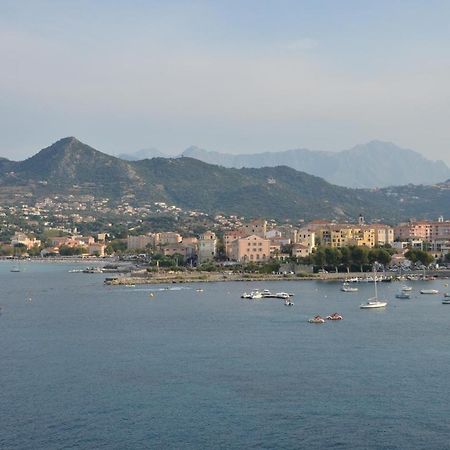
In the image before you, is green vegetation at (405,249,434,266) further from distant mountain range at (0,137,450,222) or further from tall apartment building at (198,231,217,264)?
distant mountain range at (0,137,450,222)

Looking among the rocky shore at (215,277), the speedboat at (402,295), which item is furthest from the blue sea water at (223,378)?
the rocky shore at (215,277)

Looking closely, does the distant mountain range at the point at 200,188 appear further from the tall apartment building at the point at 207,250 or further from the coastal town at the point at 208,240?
the tall apartment building at the point at 207,250

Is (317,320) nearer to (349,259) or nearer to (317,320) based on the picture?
(317,320)

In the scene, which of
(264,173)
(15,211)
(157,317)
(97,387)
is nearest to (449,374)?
(97,387)

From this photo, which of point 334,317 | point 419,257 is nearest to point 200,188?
point 419,257

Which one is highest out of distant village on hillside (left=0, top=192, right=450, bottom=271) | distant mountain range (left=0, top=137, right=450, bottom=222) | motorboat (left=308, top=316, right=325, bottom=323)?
distant mountain range (left=0, top=137, right=450, bottom=222)

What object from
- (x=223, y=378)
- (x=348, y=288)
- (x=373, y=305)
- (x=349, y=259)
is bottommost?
(x=223, y=378)

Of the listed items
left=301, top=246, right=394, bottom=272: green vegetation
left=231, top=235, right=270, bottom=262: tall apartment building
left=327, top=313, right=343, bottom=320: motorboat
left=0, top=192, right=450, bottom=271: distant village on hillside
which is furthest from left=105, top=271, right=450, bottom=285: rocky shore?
left=327, top=313, right=343, bottom=320: motorboat
